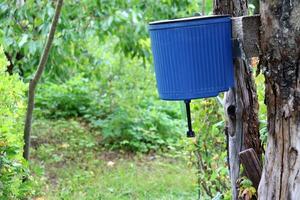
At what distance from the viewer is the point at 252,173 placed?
2.35 meters

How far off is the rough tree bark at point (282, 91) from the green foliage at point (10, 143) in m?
1.73

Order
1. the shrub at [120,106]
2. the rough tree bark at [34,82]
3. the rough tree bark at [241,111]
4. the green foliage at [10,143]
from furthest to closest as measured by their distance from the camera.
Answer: the shrub at [120,106], the rough tree bark at [34,82], the green foliage at [10,143], the rough tree bark at [241,111]

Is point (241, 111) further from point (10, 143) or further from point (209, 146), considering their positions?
point (209, 146)

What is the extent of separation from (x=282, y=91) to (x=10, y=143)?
1907 millimetres

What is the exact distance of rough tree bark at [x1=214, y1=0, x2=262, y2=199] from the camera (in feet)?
8.36

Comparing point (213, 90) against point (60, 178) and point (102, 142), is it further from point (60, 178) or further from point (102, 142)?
point (102, 142)

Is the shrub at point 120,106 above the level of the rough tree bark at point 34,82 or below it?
below

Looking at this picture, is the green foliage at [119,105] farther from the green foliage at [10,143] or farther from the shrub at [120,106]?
the green foliage at [10,143]

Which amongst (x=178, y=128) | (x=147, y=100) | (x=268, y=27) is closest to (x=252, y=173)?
(x=268, y=27)

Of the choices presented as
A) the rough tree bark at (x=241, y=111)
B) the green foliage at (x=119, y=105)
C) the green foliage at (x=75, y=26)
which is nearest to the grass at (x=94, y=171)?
the green foliage at (x=119, y=105)

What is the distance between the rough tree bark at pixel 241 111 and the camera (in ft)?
8.36

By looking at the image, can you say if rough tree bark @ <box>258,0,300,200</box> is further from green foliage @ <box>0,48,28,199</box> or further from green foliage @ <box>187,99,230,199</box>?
green foliage @ <box>0,48,28,199</box>

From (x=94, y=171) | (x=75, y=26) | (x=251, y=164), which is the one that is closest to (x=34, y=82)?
(x=75, y=26)

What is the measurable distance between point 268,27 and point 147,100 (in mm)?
6315
